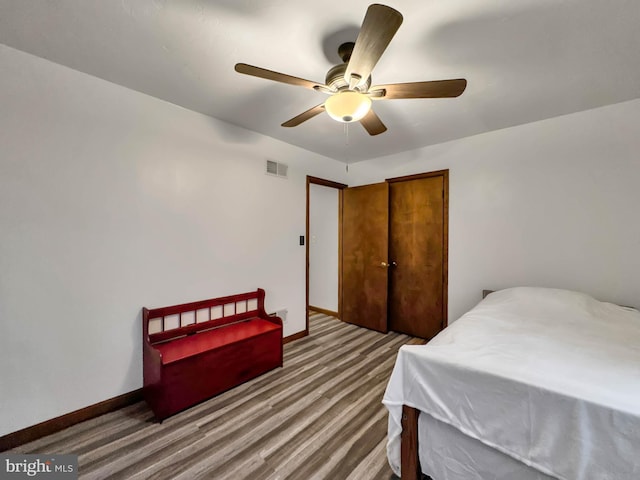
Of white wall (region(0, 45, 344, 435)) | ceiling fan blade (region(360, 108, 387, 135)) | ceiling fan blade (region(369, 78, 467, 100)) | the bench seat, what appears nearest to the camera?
ceiling fan blade (region(369, 78, 467, 100))

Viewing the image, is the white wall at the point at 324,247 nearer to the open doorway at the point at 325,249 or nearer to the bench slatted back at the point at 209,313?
the open doorway at the point at 325,249

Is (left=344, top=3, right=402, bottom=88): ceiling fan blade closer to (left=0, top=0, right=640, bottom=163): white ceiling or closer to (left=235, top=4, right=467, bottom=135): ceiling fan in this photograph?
(left=235, top=4, right=467, bottom=135): ceiling fan

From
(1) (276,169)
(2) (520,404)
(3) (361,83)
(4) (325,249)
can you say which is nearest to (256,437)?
(2) (520,404)

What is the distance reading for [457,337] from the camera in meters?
1.42

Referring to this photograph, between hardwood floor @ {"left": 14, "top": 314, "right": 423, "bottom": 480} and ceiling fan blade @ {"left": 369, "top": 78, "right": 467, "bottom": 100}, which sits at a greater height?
ceiling fan blade @ {"left": 369, "top": 78, "right": 467, "bottom": 100}

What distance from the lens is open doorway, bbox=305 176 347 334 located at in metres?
4.08

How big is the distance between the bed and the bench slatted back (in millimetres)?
1770

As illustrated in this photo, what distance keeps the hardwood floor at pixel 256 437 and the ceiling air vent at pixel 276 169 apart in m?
2.14

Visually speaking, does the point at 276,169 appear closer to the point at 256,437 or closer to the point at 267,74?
the point at 267,74

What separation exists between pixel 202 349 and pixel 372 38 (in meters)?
2.25

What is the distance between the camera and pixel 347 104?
53.7 inches

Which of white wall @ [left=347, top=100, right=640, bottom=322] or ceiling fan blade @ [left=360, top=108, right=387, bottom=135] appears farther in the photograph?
white wall @ [left=347, top=100, right=640, bottom=322]

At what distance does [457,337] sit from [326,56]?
1.87m

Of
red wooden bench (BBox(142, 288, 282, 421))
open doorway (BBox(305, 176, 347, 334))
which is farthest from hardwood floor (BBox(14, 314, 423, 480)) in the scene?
open doorway (BBox(305, 176, 347, 334))
